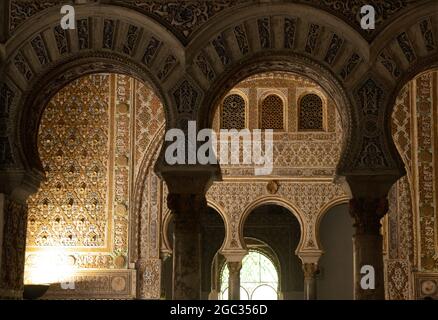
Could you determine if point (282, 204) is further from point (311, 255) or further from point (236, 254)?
point (236, 254)

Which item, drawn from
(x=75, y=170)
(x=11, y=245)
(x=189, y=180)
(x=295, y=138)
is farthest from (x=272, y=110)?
(x=11, y=245)

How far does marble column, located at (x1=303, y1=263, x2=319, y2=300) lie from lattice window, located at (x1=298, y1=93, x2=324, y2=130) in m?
2.06

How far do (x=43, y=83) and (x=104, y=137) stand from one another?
13.5 ft

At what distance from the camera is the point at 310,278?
1325 centimetres

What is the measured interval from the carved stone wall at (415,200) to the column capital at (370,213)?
425cm

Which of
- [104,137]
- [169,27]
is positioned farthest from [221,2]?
[104,137]

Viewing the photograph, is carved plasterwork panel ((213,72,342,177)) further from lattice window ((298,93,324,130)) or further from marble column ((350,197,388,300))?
marble column ((350,197,388,300))

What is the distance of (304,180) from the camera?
511 inches

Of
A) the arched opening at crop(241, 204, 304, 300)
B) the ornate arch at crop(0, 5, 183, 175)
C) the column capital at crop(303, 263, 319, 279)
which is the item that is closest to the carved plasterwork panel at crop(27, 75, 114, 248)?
the column capital at crop(303, 263, 319, 279)

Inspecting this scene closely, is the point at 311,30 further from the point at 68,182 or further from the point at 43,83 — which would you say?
the point at 68,182

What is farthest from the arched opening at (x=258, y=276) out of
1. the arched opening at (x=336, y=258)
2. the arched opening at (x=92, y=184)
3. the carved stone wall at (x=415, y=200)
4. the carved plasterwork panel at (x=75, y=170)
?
the carved plasterwork panel at (x=75, y=170)

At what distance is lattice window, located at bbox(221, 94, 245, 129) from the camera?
13.1 meters

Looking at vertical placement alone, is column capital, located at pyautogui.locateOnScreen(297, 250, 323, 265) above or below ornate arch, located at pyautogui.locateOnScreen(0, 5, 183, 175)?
below

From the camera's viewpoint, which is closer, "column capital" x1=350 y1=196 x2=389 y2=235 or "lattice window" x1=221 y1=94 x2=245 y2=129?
"column capital" x1=350 y1=196 x2=389 y2=235
